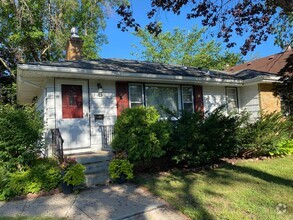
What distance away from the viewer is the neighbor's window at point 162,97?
1014 cm

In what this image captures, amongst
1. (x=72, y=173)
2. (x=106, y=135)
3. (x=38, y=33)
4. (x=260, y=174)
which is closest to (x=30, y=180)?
(x=72, y=173)

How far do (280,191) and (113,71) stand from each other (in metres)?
5.71

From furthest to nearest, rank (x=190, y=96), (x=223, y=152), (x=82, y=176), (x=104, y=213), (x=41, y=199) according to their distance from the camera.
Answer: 1. (x=190, y=96)
2. (x=223, y=152)
3. (x=82, y=176)
4. (x=41, y=199)
5. (x=104, y=213)

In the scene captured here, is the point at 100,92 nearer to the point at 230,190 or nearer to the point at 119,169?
the point at 119,169

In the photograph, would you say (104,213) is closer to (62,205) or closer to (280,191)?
(62,205)

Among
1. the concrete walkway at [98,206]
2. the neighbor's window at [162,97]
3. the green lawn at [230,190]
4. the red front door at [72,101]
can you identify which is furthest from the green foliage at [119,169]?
the neighbor's window at [162,97]

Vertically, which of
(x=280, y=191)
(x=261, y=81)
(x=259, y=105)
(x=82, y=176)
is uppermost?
(x=261, y=81)

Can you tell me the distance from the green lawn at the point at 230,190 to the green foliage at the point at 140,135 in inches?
23.7

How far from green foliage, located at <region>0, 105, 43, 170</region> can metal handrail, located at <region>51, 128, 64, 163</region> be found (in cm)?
54

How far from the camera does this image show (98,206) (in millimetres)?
4852

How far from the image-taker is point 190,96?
1102 cm

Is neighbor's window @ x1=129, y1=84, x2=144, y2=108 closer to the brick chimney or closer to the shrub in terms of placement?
the brick chimney

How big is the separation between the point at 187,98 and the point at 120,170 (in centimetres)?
556

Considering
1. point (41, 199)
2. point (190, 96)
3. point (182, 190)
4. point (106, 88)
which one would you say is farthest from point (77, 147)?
point (190, 96)
